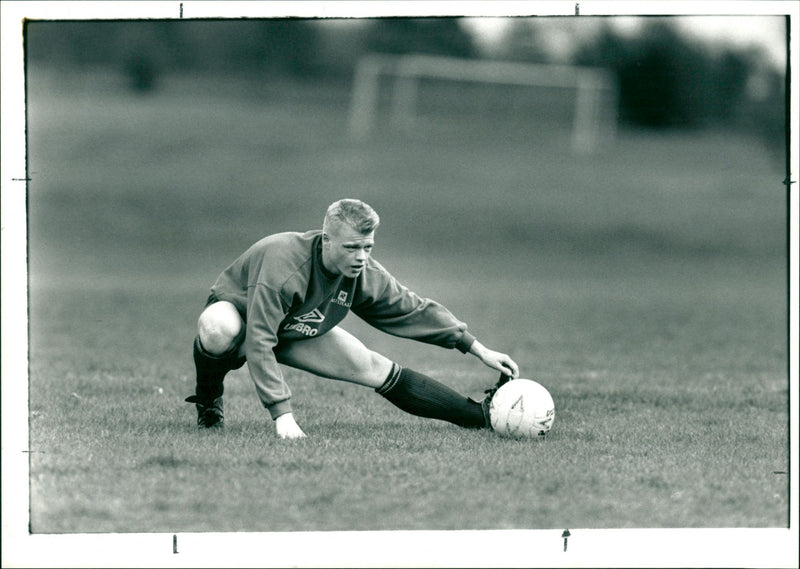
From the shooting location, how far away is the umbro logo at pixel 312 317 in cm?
537

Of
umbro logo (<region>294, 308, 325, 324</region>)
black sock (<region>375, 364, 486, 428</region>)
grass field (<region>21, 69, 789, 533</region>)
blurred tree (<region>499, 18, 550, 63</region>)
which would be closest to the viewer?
grass field (<region>21, 69, 789, 533</region>)

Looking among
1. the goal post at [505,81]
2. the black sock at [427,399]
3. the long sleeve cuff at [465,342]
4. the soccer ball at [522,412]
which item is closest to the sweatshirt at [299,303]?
the long sleeve cuff at [465,342]

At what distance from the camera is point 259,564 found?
4.06 m

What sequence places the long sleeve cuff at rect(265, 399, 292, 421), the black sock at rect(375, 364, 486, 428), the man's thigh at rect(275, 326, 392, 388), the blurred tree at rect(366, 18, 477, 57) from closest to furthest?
the long sleeve cuff at rect(265, 399, 292, 421) → the man's thigh at rect(275, 326, 392, 388) → the black sock at rect(375, 364, 486, 428) → the blurred tree at rect(366, 18, 477, 57)

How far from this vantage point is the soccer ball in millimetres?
5457

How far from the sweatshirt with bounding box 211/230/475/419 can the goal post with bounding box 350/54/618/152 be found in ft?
101

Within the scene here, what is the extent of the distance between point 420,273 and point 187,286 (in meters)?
5.67

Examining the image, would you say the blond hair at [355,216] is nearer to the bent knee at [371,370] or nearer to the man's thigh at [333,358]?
the man's thigh at [333,358]

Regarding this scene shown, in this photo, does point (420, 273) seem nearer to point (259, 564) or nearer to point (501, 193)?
point (501, 193)

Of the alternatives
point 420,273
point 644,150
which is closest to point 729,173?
point 644,150

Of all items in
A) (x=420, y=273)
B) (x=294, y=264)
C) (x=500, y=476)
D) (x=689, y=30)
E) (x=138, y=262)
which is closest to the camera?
(x=500, y=476)

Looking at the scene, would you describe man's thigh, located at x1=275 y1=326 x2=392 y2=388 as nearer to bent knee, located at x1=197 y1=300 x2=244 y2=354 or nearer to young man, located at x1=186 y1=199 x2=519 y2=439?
young man, located at x1=186 y1=199 x2=519 y2=439

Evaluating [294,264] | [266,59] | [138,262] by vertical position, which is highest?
[266,59]

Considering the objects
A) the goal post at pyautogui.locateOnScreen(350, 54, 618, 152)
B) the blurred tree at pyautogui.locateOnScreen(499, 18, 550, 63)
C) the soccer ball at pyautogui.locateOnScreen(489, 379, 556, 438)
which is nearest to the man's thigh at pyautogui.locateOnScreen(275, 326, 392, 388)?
the soccer ball at pyautogui.locateOnScreen(489, 379, 556, 438)
